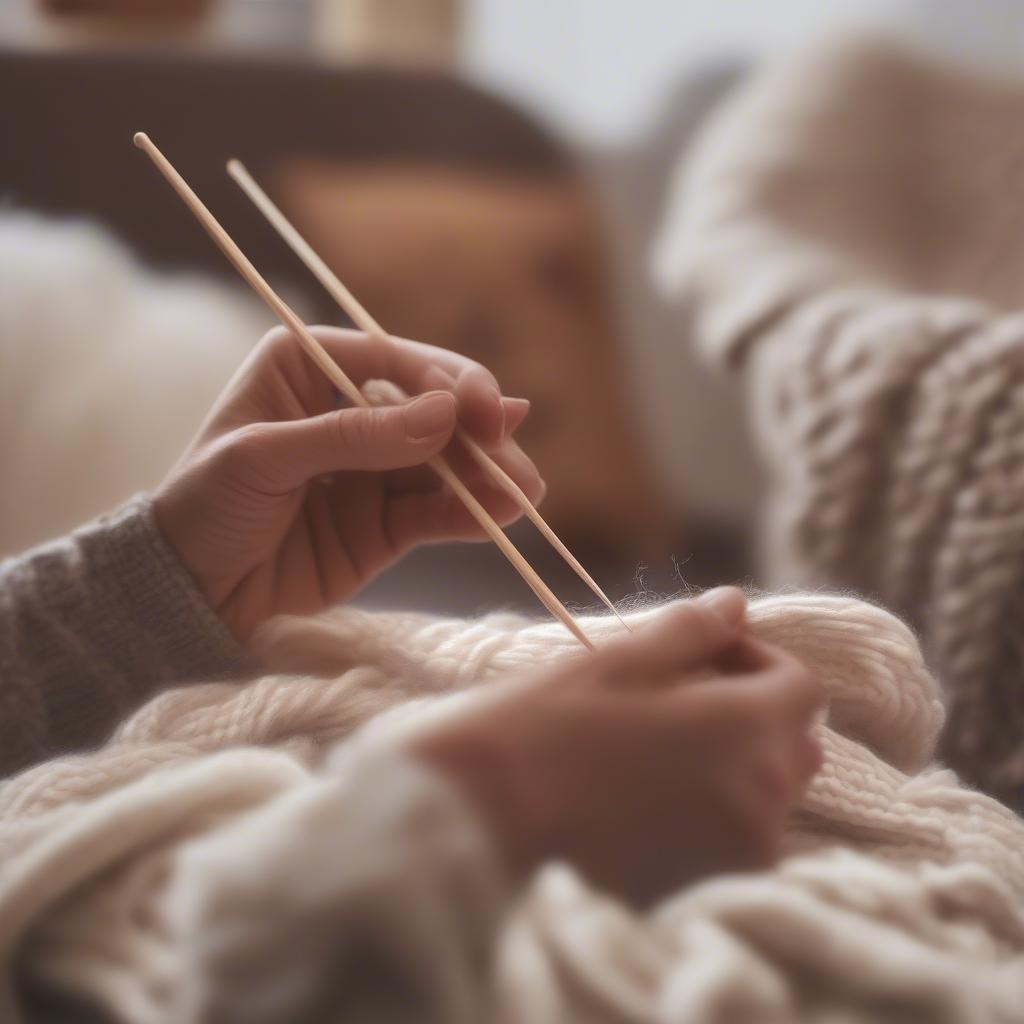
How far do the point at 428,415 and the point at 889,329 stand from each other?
38 centimetres

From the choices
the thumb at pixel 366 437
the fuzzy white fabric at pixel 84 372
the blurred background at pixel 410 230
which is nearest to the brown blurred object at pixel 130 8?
the blurred background at pixel 410 230

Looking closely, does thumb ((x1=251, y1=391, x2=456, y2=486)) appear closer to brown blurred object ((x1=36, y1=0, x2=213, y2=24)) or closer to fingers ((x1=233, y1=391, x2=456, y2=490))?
fingers ((x1=233, y1=391, x2=456, y2=490))

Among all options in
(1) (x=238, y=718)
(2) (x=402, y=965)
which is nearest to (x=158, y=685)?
(1) (x=238, y=718)

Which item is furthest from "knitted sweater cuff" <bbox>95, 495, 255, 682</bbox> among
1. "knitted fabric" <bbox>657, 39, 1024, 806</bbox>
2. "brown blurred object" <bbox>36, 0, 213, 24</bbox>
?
"brown blurred object" <bbox>36, 0, 213, 24</bbox>

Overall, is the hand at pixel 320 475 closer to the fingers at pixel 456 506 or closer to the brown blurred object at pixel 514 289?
the fingers at pixel 456 506

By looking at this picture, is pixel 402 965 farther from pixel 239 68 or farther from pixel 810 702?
pixel 239 68

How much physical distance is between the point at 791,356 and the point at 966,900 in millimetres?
445

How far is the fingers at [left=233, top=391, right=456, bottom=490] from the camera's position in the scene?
1.27ft

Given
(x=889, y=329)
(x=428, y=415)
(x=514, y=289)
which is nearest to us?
(x=428, y=415)

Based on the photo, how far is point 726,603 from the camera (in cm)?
34

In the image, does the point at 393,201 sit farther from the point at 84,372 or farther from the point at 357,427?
the point at 357,427

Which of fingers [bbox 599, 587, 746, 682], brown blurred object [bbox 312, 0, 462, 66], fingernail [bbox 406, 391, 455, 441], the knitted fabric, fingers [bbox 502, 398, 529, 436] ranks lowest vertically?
the knitted fabric

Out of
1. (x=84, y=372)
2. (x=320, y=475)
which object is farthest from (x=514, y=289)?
(x=320, y=475)

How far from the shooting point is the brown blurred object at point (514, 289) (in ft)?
3.04
